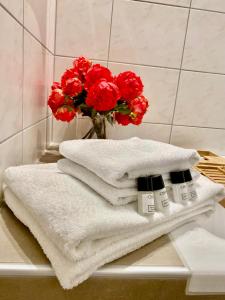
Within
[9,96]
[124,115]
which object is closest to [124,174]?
[9,96]

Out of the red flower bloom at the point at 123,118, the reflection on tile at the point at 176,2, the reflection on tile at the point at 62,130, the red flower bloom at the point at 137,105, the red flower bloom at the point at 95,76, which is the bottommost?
the reflection on tile at the point at 62,130

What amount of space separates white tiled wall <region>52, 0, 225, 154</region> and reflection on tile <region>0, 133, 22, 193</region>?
17.2 inches

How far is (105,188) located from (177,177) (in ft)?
0.49

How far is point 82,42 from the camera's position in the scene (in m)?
0.94

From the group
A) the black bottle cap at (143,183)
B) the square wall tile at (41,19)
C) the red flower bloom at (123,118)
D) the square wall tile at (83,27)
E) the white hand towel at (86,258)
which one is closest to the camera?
the white hand towel at (86,258)

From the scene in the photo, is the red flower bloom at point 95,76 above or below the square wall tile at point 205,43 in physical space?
below

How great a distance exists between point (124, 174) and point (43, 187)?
149mm

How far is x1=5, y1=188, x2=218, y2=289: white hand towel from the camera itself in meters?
0.31

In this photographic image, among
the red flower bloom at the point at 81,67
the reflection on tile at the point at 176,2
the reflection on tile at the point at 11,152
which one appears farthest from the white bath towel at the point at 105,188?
the reflection on tile at the point at 176,2

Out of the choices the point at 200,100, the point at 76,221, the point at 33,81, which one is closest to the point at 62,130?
the point at 33,81

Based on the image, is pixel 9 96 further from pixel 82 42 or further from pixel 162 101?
pixel 162 101

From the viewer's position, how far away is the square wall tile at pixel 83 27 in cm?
91

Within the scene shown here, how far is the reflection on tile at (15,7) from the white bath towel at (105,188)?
32 centimetres

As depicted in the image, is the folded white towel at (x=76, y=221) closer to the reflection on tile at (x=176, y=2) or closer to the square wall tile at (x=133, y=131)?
the square wall tile at (x=133, y=131)
